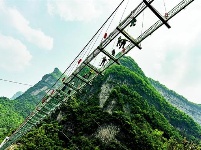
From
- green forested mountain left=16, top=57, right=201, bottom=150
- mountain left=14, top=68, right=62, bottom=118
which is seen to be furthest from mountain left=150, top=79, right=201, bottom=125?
green forested mountain left=16, top=57, right=201, bottom=150

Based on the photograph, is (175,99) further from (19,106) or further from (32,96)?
(32,96)

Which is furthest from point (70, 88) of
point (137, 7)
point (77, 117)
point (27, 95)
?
point (27, 95)

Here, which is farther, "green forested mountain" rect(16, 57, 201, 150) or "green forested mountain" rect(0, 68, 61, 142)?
"green forested mountain" rect(0, 68, 61, 142)

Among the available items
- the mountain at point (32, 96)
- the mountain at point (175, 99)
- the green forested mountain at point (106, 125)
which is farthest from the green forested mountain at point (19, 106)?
the mountain at point (175, 99)

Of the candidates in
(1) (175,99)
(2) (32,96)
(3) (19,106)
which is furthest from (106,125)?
(2) (32,96)

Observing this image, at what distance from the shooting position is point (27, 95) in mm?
177875

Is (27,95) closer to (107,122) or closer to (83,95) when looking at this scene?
(83,95)

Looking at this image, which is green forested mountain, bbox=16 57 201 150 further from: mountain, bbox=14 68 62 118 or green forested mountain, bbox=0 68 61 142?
mountain, bbox=14 68 62 118

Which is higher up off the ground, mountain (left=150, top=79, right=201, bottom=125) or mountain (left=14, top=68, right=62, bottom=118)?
mountain (left=150, top=79, right=201, bottom=125)

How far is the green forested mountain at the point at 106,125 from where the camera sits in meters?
42.3

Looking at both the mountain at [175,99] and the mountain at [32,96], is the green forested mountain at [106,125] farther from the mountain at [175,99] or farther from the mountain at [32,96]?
the mountain at [175,99]

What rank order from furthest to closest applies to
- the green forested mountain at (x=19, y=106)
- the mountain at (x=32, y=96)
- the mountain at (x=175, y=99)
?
the mountain at (x=175, y=99)
the mountain at (x=32, y=96)
the green forested mountain at (x=19, y=106)

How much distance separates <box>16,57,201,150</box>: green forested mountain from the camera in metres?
42.3

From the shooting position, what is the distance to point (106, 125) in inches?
1759
